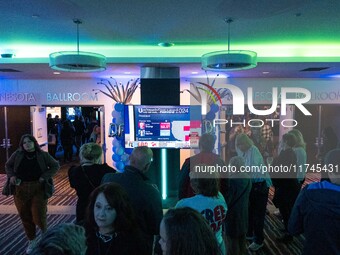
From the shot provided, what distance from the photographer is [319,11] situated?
11.1ft

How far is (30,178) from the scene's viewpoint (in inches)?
145

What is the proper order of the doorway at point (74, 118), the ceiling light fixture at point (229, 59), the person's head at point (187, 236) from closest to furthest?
the person's head at point (187, 236) → the ceiling light fixture at point (229, 59) → the doorway at point (74, 118)

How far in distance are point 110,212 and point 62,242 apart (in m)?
0.63

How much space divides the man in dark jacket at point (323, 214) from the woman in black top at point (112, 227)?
1212 mm

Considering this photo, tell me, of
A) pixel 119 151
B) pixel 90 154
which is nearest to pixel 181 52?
pixel 119 151

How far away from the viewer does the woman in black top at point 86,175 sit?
2.92 m

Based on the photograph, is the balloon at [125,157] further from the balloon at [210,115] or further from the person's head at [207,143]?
the person's head at [207,143]

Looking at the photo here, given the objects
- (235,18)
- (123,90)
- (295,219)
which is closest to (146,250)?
(295,219)

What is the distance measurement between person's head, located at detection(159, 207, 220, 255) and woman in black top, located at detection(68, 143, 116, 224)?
169cm

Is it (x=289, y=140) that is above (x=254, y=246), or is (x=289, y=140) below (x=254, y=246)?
above

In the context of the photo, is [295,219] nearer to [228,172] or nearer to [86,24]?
[228,172]

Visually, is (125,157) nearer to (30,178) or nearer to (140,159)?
(30,178)

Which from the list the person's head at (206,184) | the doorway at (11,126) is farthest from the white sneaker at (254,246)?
the doorway at (11,126)

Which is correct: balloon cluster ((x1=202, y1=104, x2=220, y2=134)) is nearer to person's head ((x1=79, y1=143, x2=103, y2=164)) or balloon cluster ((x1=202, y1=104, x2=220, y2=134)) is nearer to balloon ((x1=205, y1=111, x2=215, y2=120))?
balloon ((x1=205, y1=111, x2=215, y2=120))
